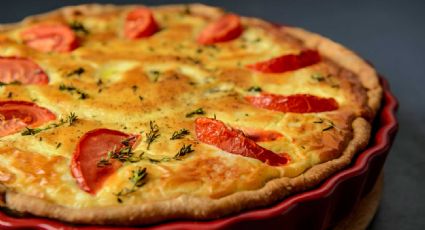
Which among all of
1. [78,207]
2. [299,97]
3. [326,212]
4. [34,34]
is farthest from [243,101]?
[34,34]

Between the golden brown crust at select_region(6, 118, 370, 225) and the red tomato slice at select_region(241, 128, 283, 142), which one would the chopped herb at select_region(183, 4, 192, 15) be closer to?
the red tomato slice at select_region(241, 128, 283, 142)

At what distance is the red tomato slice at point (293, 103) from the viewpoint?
15.1ft

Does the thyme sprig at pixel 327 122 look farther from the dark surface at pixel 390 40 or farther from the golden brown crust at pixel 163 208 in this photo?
the dark surface at pixel 390 40

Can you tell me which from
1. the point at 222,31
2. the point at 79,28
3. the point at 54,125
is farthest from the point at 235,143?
the point at 79,28

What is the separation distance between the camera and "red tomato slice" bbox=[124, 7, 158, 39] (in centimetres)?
576

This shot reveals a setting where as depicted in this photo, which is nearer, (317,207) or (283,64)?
(317,207)

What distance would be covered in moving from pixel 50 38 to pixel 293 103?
A: 6.89 ft

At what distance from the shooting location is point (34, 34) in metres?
5.55

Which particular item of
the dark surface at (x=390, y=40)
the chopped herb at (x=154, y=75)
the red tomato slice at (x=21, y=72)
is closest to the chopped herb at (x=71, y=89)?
the red tomato slice at (x=21, y=72)

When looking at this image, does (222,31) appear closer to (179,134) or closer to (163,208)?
Answer: (179,134)

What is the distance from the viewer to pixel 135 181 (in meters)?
3.72

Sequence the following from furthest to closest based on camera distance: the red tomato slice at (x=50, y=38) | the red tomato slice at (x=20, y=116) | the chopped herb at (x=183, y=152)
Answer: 1. the red tomato slice at (x=50, y=38)
2. the red tomato slice at (x=20, y=116)
3. the chopped herb at (x=183, y=152)

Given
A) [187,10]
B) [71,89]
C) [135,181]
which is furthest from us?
[187,10]

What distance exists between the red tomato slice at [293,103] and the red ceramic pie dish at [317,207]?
1.39 feet
